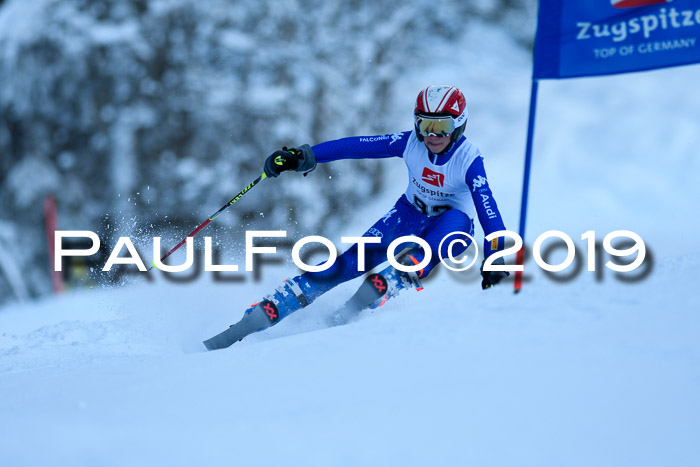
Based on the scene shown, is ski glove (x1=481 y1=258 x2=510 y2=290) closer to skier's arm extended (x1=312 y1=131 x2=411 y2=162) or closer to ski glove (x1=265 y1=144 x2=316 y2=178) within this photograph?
skier's arm extended (x1=312 y1=131 x2=411 y2=162)

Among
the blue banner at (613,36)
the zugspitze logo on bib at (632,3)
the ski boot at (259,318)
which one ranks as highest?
the zugspitze logo on bib at (632,3)

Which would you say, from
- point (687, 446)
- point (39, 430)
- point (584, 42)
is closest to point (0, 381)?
point (39, 430)

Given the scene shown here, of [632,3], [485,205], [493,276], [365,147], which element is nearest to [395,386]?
[493,276]

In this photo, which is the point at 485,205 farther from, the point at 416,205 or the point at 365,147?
the point at 365,147

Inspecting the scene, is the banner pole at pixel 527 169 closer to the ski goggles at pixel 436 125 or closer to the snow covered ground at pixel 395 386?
the snow covered ground at pixel 395 386

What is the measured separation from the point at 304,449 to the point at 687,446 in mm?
1232

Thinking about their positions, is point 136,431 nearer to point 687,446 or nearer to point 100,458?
point 100,458

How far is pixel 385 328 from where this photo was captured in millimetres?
3141

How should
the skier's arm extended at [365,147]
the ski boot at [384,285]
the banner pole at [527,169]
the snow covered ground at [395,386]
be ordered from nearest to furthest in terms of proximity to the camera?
the snow covered ground at [395,386], the banner pole at [527,169], the ski boot at [384,285], the skier's arm extended at [365,147]

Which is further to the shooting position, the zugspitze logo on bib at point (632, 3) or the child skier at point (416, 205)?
the child skier at point (416, 205)

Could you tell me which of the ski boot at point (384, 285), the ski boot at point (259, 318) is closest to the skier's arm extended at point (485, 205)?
the ski boot at point (384, 285)

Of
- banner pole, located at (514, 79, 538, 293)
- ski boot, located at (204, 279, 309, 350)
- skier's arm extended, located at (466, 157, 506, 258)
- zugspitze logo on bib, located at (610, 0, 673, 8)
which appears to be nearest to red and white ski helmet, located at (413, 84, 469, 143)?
skier's arm extended, located at (466, 157, 506, 258)

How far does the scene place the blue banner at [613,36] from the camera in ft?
11.5

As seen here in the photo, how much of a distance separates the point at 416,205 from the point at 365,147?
1.72ft
